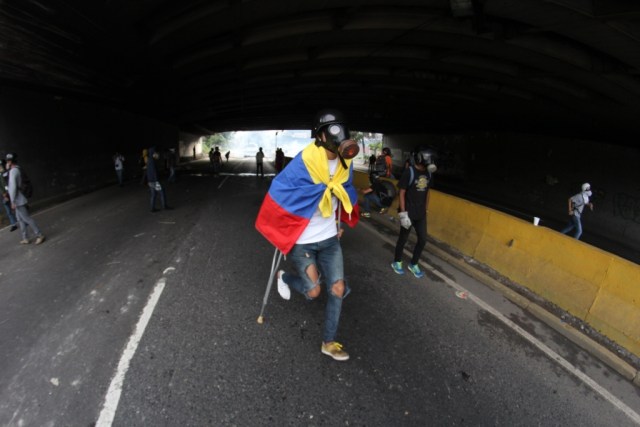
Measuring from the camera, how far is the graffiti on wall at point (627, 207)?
38.8 ft

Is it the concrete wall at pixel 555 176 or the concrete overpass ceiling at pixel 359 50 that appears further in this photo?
the concrete wall at pixel 555 176

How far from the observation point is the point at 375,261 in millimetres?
5930

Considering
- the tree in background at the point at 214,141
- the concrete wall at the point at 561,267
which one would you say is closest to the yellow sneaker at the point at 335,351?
the concrete wall at the point at 561,267

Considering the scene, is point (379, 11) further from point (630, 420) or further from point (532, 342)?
point (630, 420)

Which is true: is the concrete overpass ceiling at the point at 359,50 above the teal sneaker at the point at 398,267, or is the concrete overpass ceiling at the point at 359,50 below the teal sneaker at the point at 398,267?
above

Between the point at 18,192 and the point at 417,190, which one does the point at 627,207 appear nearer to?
the point at 417,190

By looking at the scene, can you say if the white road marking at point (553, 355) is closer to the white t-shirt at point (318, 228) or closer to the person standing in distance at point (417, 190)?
the person standing in distance at point (417, 190)

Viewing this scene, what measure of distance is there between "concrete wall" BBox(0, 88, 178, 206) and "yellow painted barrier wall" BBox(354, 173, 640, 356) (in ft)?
43.2

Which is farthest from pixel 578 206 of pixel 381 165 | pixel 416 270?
pixel 416 270

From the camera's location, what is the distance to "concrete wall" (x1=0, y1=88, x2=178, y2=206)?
995 cm

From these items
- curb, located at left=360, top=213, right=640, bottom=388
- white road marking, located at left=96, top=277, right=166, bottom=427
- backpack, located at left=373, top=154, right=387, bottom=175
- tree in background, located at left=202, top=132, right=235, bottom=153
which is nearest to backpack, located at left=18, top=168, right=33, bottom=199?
white road marking, located at left=96, top=277, right=166, bottom=427

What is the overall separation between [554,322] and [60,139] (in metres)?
16.6

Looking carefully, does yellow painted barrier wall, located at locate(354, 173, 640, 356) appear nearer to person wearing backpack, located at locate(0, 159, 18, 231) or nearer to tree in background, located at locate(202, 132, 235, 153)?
person wearing backpack, located at locate(0, 159, 18, 231)

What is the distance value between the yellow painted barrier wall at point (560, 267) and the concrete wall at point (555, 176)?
226 inches
